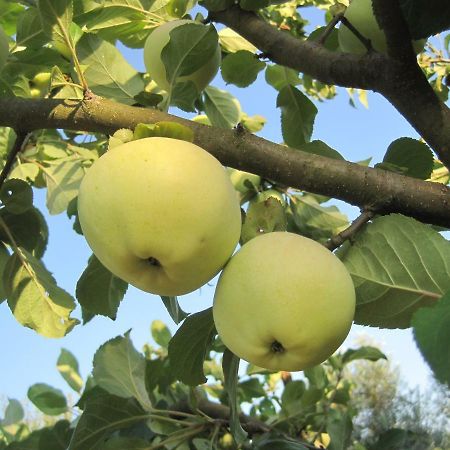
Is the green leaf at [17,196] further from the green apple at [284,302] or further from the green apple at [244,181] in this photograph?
the green apple at [244,181]

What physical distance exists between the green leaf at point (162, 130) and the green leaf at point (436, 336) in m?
0.42

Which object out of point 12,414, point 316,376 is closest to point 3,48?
point 316,376

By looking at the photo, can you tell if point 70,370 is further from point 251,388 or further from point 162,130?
point 162,130

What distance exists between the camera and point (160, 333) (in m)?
3.06

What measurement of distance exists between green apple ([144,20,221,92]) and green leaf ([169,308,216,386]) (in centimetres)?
63

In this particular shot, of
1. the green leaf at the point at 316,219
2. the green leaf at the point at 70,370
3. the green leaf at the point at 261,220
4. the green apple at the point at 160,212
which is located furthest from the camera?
the green leaf at the point at 70,370

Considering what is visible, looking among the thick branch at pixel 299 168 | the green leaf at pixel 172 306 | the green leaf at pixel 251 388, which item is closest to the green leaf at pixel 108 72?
the thick branch at pixel 299 168

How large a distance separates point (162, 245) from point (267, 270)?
0.15 meters

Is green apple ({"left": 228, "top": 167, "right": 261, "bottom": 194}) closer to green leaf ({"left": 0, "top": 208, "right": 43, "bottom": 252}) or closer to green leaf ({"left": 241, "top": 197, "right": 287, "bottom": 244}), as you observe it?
green leaf ({"left": 0, "top": 208, "right": 43, "bottom": 252})

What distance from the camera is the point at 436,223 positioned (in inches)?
39.3

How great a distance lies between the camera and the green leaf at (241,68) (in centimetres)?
175

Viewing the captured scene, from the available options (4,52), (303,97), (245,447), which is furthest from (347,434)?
(4,52)

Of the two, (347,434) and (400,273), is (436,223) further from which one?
(347,434)

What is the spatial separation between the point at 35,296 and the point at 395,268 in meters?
0.81
